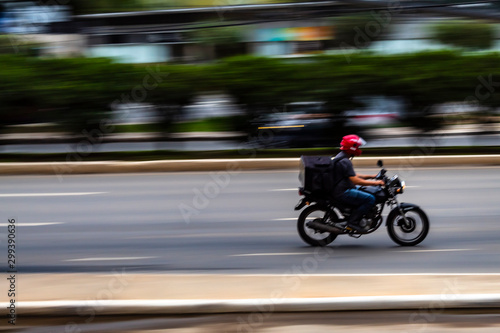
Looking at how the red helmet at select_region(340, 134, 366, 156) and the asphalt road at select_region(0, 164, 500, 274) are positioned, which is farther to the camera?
the red helmet at select_region(340, 134, 366, 156)

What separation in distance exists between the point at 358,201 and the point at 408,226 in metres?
0.72

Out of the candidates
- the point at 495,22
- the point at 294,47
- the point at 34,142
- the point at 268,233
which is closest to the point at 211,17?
the point at 294,47

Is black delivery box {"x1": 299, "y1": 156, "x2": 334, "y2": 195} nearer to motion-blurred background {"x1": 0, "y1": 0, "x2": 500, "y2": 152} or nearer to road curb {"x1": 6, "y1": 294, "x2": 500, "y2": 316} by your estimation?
road curb {"x1": 6, "y1": 294, "x2": 500, "y2": 316}

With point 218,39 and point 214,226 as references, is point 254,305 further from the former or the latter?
point 218,39

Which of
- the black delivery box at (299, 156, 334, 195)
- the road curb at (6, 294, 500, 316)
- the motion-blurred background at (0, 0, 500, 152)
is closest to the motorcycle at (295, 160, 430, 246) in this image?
the black delivery box at (299, 156, 334, 195)

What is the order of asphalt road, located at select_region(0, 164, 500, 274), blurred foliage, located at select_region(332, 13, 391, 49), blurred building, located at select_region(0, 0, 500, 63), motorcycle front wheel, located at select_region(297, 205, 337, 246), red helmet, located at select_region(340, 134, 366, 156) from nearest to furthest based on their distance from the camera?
asphalt road, located at select_region(0, 164, 500, 274)
red helmet, located at select_region(340, 134, 366, 156)
motorcycle front wheel, located at select_region(297, 205, 337, 246)
blurred building, located at select_region(0, 0, 500, 63)
blurred foliage, located at select_region(332, 13, 391, 49)

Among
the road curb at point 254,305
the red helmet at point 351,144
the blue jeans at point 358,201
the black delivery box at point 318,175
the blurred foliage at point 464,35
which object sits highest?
the blurred foliage at point 464,35

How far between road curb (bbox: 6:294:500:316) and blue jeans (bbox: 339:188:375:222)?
10.2 ft

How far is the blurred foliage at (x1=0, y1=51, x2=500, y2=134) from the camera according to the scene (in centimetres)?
1802

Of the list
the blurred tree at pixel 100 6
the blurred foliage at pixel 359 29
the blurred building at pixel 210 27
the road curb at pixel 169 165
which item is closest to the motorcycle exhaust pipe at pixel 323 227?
the road curb at pixel 169 165

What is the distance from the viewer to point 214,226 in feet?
33.7

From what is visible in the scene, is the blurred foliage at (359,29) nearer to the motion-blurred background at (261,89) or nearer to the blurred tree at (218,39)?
the motion-blurred background at (261,89)

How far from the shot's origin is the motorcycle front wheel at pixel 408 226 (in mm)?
8828

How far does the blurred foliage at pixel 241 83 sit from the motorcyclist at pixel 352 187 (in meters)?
9.63
